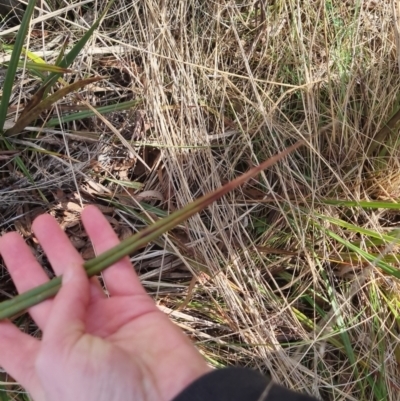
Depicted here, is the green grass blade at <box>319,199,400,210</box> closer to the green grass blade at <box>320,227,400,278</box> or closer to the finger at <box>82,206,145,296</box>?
the green grass blade at <box>320,227,400,278</box>

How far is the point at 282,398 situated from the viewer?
72cm

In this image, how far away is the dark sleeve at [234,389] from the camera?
72 centimetres

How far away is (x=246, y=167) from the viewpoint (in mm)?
1214

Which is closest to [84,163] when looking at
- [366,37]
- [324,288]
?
[324,288]

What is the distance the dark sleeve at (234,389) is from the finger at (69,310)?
0.19 metres

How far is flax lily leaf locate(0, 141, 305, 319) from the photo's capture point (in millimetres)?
692

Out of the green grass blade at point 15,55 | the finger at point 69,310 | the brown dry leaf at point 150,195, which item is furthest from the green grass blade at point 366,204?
the green grass blade at point 15,55

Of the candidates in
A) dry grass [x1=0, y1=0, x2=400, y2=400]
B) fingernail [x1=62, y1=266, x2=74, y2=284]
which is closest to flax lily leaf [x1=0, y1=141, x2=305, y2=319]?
fingernail [x1=62, y1=266, x2=74, y2=284]

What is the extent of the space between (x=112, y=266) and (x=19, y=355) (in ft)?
0.70

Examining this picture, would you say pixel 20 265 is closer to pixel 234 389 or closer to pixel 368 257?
pixel 234 389

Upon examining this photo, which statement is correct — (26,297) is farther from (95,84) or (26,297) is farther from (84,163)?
(95,84)

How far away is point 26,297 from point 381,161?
0.86 metres

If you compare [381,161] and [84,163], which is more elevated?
[84,163]

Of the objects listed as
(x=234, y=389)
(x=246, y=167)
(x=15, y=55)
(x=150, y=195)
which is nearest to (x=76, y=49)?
(x=15, y=55)
